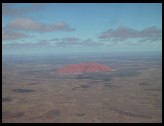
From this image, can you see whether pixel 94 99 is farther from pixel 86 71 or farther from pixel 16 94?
pixel 86 71

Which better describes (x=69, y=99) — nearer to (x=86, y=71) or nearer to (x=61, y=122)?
(x=61, y=122)

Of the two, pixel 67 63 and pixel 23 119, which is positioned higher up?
pixel 67 63

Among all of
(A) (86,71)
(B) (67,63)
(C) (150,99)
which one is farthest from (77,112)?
(B) (67,63)

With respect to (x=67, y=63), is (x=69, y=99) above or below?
below

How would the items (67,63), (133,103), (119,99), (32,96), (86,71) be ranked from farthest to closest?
(67,63) < (86,71) < (32,96) < (119,99) < (133,103)

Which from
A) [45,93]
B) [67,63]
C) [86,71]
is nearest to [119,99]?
[45,93]

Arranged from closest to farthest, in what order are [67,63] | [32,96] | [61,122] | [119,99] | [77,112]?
[61,122] < [77,112] < [119,99] < [32,96] < [67,63]

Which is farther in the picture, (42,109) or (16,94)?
(16,94)

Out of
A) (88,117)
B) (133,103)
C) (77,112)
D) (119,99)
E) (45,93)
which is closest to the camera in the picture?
(88,117)

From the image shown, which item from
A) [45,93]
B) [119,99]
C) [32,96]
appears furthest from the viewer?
[45,93]
